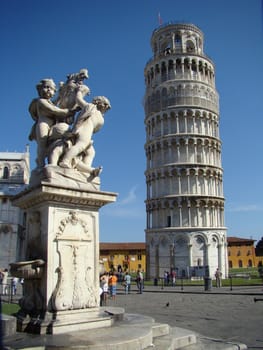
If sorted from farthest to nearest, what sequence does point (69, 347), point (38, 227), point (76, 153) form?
point (76, 153) < point (38, 227) < point (69, 347)

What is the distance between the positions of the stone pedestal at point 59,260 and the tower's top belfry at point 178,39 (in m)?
56.5

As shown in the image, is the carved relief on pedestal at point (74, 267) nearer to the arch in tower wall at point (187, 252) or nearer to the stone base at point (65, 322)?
the stone base at point (65, 322)

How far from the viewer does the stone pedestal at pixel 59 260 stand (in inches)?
192

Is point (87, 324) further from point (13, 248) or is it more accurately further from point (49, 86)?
point (13, 248)

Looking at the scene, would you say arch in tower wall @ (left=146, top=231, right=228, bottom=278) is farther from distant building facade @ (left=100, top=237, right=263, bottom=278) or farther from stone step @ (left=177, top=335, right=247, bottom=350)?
stone step @ (left=177, top=335, right=247, bottom=350)

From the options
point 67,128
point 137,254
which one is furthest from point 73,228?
point 137,254

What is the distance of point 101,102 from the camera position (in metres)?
6.43

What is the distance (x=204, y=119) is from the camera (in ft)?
179

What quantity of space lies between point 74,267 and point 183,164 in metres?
47.3

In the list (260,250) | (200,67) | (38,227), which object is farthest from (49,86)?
(200,67)

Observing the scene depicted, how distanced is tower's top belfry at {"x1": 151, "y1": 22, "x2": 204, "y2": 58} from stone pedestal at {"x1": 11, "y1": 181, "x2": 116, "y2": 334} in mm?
56494

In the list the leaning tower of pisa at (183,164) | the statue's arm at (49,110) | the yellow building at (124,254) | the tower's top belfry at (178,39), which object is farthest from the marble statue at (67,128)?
the yellow building at (124,254)

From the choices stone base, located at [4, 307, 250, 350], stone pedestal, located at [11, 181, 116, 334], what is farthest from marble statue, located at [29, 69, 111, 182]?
stone base, located at [4, 307, 250, 350]

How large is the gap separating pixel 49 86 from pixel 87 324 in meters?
3.78
